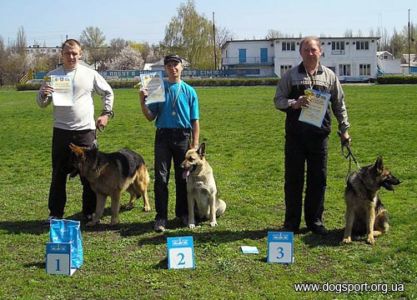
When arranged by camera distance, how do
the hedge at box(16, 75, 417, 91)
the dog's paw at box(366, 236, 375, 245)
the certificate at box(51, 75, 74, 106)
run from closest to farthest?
the dog's paw at box(366, 236, 375, 245) < the certificate at box(51, 75, 74, 106) < the hedge at box(16, 75, 417, 91)

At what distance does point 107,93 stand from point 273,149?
659 cm

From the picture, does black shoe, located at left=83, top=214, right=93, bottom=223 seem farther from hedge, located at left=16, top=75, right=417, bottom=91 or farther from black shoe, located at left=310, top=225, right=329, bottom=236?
hedge, located at left=16, top=75, right=417, bottom=91

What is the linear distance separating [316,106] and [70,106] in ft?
9.54

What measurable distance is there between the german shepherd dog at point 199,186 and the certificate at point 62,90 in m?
1.57

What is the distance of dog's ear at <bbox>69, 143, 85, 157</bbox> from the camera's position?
19.9 ft

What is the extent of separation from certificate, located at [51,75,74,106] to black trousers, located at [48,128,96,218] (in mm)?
379

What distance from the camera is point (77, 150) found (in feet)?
19.9


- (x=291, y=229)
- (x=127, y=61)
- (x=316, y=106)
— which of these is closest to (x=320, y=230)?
(x=291, y=229)

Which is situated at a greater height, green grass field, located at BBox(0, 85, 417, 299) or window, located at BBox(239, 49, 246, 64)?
window, located at BBox(239, 49, 246, 64)

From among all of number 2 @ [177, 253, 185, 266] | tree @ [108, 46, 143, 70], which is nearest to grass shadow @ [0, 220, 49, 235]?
number 2 @ [177, 253, 185, 266]

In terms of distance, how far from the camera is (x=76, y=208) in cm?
746

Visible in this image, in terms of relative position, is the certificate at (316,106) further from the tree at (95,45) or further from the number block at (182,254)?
the tree at (95,45)

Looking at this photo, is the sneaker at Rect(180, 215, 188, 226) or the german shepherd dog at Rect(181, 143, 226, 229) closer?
the german shepherd dog at Rect(181, 143, 226, 229)

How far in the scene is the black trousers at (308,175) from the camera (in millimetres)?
5750
